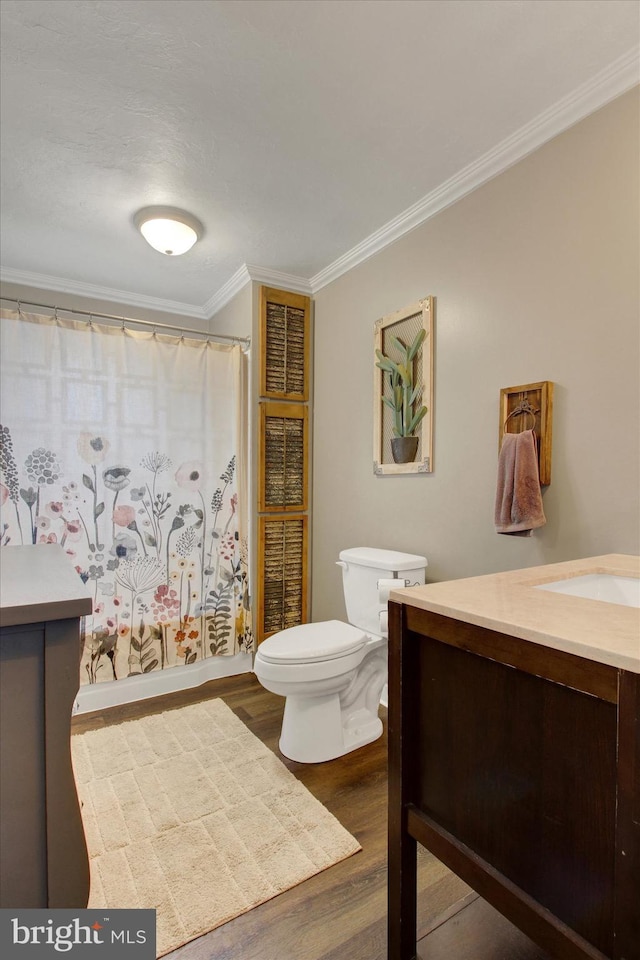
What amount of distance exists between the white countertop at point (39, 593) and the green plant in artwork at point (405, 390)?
160cm

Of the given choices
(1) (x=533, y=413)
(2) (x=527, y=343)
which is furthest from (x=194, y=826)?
(2) (x=527, y=343)

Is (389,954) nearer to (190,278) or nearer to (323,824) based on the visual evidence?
(323,824)

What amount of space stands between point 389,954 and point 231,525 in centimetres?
204

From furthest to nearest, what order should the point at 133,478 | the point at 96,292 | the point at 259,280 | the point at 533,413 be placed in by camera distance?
the point at 96,292, the point at 259,280, the point at 133,478, the point at 533,413

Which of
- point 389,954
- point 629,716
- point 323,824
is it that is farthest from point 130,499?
point 629,716

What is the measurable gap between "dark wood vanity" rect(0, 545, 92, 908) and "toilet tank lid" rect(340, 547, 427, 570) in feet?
4.89

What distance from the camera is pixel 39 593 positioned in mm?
704

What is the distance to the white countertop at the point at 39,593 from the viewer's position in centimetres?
64

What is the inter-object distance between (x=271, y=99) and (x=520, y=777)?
6.46ft

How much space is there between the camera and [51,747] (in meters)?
0.66

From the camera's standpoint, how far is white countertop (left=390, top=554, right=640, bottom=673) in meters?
0.70

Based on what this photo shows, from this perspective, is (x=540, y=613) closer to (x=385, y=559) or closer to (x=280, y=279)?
(x=385, y=559)

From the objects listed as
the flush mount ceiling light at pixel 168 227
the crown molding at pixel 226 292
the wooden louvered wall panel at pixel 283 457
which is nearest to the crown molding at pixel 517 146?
the crown molding at pixel 226 292

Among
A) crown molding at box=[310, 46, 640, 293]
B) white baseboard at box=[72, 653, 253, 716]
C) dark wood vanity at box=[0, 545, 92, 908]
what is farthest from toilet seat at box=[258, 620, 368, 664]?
crown molding at box=[310, 46, 640, 293]
